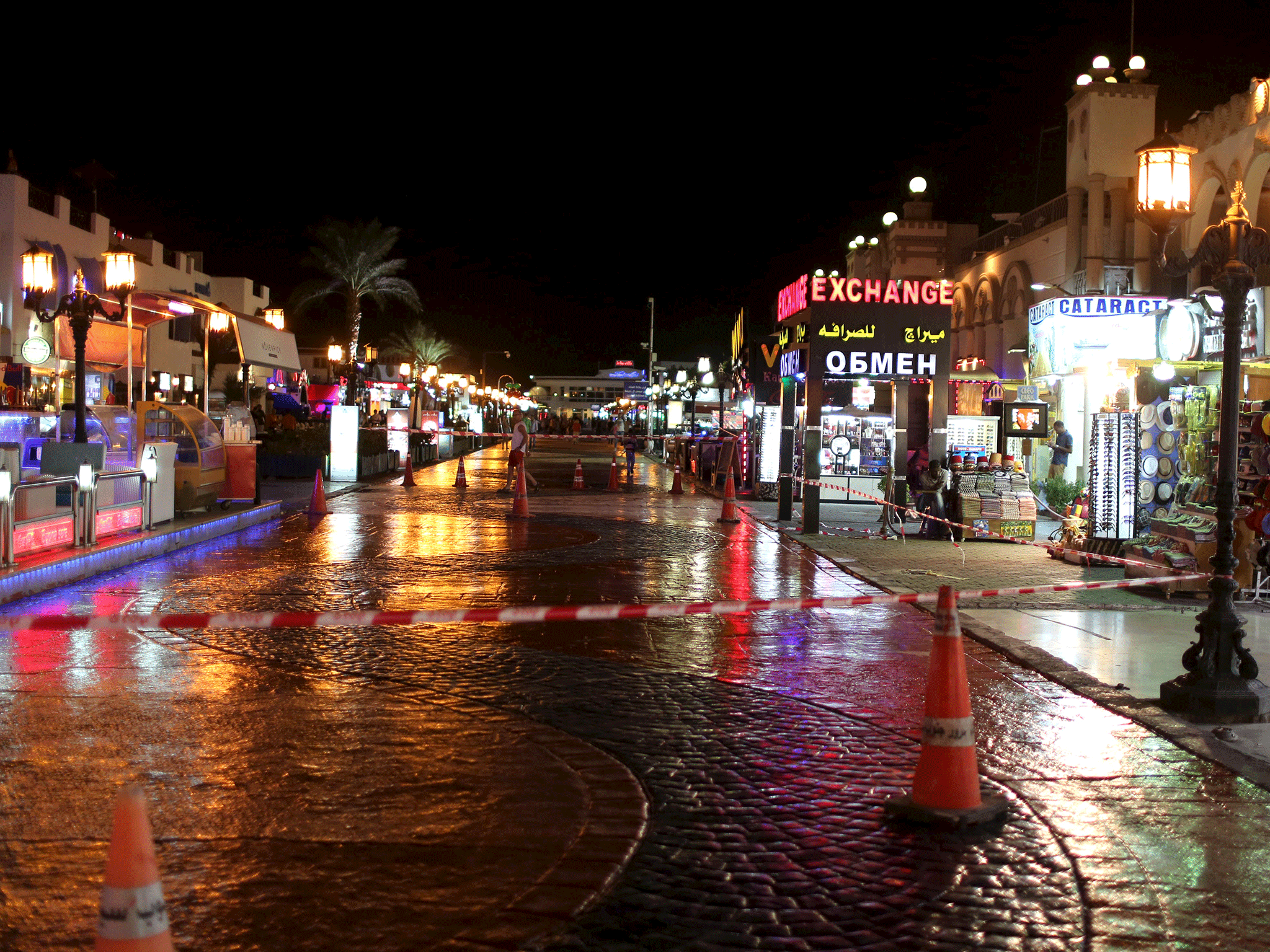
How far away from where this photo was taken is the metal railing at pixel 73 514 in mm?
10672

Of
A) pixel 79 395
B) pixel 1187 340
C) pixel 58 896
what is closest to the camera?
pixel 58 896

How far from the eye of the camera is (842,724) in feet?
22.2

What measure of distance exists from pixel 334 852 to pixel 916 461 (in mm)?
16190

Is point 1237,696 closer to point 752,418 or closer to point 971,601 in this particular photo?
point 971,601

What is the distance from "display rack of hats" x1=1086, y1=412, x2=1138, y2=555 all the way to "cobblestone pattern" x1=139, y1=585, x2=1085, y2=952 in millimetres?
8052

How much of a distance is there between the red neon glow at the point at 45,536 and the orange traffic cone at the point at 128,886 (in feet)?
30.5

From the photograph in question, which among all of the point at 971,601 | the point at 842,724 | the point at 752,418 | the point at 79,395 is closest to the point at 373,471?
the point at 752,418

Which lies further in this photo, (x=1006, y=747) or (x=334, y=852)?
(x=1006, y=747)

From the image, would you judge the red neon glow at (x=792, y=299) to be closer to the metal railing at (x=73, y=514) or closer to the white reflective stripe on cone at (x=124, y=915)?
the metal railing at (x=73, y=514)

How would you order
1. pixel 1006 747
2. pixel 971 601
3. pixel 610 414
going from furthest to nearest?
1. pixel 610 414
2. pixel 971 601
3. pixel 1006 747

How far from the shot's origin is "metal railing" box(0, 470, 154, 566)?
10.7 meters

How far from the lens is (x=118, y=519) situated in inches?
545

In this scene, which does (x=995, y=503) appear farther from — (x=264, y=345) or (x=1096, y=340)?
(x=264, y=345)

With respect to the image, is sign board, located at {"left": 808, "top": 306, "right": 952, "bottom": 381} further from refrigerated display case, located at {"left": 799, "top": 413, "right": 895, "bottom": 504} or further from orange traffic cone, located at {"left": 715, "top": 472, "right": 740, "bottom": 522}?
refrigerated display case, located at {"left": 799, "top": 413, "right": 895, "bottom": 504}
